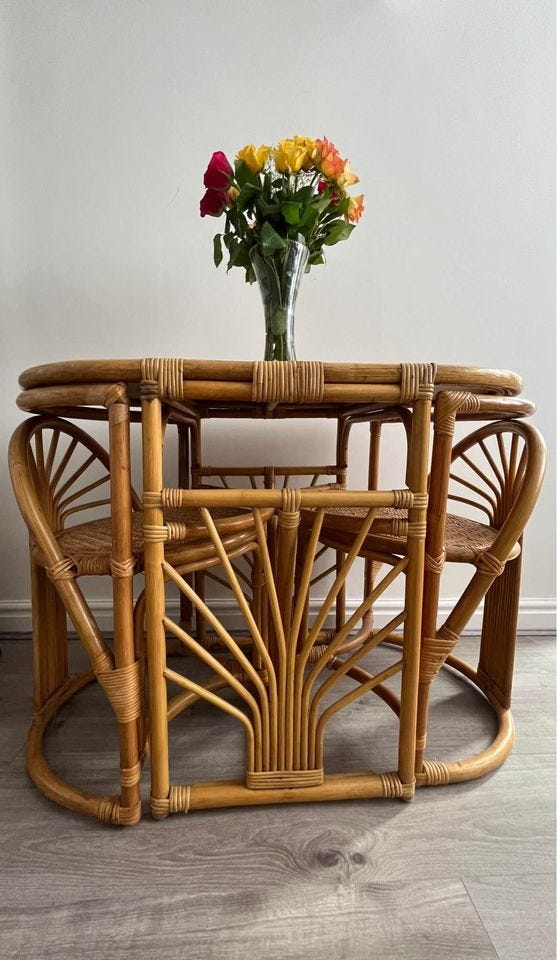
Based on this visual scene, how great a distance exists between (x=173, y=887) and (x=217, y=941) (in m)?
0.10

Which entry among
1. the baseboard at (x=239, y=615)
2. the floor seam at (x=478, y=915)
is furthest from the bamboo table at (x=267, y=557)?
the baseboard at (x=239, y=615)

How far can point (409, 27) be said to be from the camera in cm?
139

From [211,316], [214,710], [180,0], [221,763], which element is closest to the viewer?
[221,763]

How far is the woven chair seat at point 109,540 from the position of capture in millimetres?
777

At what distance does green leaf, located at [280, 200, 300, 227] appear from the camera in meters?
0.83

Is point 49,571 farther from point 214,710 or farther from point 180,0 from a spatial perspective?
point 180,0

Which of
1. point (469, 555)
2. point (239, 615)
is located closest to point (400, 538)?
point (469, 555)

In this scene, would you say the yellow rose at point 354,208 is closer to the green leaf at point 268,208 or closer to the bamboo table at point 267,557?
the green leaf at point 268,208

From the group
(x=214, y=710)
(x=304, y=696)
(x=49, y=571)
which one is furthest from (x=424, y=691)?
(x=49, y=571)

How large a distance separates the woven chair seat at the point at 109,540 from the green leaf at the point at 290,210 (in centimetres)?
53

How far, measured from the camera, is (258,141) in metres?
1.40

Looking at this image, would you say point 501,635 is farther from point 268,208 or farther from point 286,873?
point 268,208

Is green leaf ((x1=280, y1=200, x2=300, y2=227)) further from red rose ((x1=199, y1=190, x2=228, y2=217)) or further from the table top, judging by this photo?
the table top

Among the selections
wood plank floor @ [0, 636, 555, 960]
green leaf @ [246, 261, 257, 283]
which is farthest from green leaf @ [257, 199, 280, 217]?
wood plank floor @ [0, 636, 555, 960]
